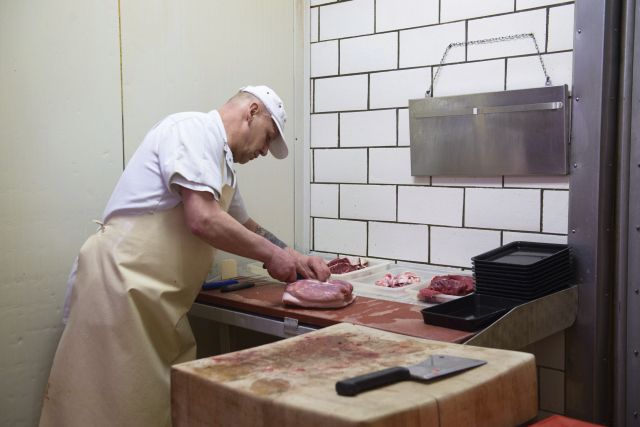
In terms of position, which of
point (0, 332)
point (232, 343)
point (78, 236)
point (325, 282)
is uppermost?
point (78, 236)

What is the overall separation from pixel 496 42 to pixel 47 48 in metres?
2.09

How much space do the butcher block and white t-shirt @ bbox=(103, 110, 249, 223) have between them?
0.95 m

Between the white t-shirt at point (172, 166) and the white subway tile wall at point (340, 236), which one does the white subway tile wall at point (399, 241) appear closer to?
Result: the white subway tile wall at point (340, 236)

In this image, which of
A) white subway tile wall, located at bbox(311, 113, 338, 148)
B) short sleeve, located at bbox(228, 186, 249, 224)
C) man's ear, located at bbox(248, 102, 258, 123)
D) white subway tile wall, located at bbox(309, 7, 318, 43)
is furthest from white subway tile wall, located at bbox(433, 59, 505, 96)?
short sleeve, located at bbox(228, 186, 249, 224)

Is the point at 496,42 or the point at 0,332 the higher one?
the point at 496,42

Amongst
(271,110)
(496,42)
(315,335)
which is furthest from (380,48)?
(315,335)

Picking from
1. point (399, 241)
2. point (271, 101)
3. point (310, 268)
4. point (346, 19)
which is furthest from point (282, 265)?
point (346, 19)

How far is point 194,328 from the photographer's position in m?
3.34

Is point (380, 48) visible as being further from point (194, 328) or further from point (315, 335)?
point (315, 335)

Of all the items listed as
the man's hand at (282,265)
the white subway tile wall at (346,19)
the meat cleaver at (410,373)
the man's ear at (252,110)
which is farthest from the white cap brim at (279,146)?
the meat cleaver at (410,373)

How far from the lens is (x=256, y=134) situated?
2766 mm

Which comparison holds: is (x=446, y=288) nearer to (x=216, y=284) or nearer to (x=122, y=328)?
(x=216, y=284)

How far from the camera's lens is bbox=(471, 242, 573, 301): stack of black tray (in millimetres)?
2502

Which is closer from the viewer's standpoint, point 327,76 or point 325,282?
point 325,282
